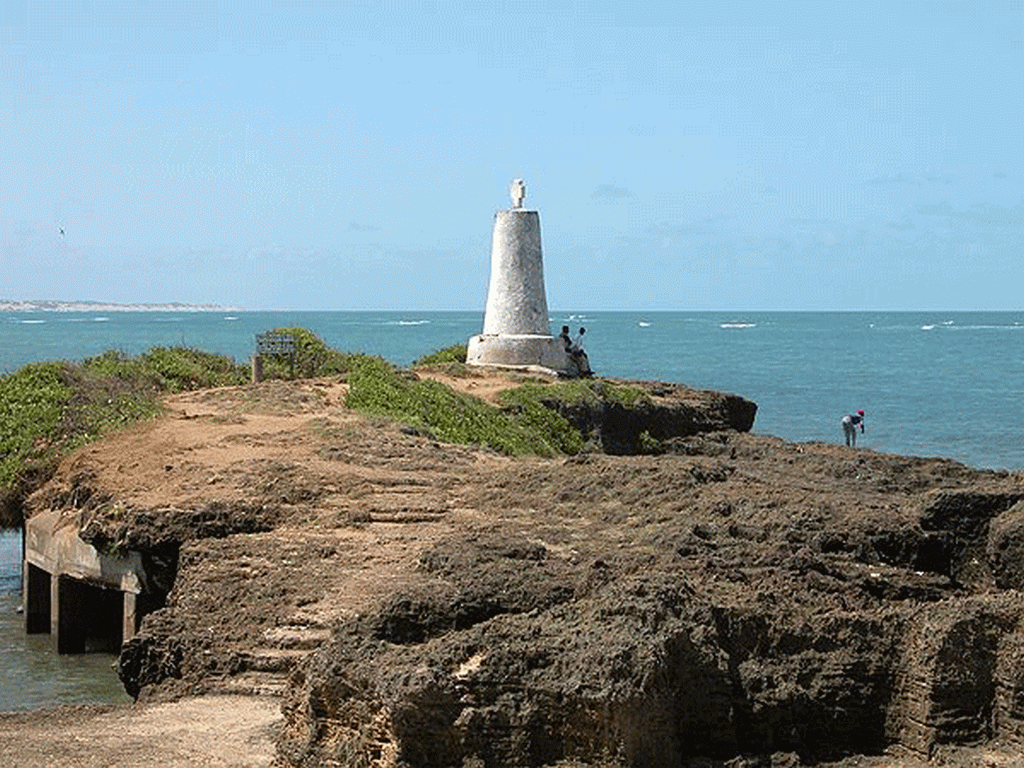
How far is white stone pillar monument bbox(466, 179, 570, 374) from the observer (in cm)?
3353

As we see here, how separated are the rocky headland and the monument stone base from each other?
11296 mm

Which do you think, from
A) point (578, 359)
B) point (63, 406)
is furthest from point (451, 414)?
point (578, 359)

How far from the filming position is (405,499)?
1816 cm

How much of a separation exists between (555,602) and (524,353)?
21.7 m

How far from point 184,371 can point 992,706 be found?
2058cm

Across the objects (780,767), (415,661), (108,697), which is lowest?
(108,697)

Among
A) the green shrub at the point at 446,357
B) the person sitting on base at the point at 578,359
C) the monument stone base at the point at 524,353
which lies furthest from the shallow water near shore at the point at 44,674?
the green shrub at the point at 446,357

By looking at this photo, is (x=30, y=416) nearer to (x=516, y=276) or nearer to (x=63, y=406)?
(x=63, y=406)

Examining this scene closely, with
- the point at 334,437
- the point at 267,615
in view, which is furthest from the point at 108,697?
the point at 334,437

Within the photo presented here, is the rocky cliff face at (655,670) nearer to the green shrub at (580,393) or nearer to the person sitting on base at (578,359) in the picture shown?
the green shrub at (580,393)

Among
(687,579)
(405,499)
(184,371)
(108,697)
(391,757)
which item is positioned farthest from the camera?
(184,371)

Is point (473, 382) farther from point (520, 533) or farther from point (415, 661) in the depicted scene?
point (415, 661)

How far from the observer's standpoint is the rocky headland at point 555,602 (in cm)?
1032

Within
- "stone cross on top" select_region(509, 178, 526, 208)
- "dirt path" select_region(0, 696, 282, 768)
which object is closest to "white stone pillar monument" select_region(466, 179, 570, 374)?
"stone cross on top" select_region(509, 178, 526, 208)
